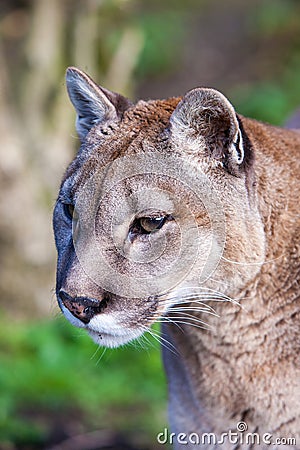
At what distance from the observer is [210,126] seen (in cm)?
386

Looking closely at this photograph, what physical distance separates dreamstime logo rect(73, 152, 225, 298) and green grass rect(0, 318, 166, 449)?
8.25 ft

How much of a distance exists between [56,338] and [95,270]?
15.3 feet

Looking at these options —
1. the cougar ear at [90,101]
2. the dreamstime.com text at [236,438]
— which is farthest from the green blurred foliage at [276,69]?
the dreamstime.com text at [236,438]

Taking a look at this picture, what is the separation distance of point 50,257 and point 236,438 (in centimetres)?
484

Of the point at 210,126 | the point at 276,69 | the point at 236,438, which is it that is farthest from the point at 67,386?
the point at 276,69

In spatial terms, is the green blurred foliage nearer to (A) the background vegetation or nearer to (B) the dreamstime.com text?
(A) the background vegetation

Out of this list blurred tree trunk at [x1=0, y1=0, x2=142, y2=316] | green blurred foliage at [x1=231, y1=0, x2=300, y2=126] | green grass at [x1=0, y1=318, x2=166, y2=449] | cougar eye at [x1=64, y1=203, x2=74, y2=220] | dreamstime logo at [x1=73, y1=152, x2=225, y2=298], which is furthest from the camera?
green blurred foliage at [x1=231, y1=0, x2=300, y2=126]

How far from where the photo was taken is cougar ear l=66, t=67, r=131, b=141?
14.0 feet

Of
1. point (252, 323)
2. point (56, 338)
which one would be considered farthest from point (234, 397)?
point (56, 338)

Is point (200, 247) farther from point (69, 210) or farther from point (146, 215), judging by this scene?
point (69, 210)

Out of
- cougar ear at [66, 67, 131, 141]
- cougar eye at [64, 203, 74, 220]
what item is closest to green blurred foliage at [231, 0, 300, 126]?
cougar ear at [66, 67, 131, 141]

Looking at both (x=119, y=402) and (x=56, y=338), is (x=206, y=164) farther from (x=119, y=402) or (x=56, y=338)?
(x=56, y=338)

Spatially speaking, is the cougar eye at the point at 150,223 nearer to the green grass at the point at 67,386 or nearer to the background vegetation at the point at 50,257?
the background vegetation at the point at 50,257

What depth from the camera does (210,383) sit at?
14.1ft
